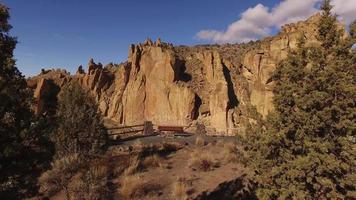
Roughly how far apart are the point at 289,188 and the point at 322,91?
2.67 m

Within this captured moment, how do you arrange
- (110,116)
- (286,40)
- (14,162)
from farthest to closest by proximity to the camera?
1. (110,116)
2. (286,40)
3. (14,162)

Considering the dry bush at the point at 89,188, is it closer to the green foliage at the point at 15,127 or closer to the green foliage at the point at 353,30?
the green foliage at the point at 15,127

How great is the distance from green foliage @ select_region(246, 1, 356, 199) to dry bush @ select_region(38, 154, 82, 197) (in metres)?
8.42

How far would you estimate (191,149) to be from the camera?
22.1 m

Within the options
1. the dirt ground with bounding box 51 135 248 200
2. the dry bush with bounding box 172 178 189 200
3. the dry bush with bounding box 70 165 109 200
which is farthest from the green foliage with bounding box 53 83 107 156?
the dry bush with bounding box 172 178 189 200

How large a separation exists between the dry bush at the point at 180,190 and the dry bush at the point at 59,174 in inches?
172

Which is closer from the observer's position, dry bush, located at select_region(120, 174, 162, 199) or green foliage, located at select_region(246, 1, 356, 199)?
green foliage, located at select_region(246, 1, 356, 199)

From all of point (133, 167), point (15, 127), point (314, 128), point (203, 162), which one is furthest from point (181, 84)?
point (15, 127)

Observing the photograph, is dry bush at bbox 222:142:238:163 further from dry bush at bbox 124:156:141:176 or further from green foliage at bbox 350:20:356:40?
green foliage at bbox 350:20:356:40

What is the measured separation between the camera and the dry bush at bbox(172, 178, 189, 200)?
13.8 metres

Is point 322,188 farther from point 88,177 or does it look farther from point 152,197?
point 88,177

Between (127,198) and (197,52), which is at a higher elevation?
(197,52)

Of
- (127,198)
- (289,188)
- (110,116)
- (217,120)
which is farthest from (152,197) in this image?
(110,116)

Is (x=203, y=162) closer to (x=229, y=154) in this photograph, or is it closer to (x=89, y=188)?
(x=229, y=154)
